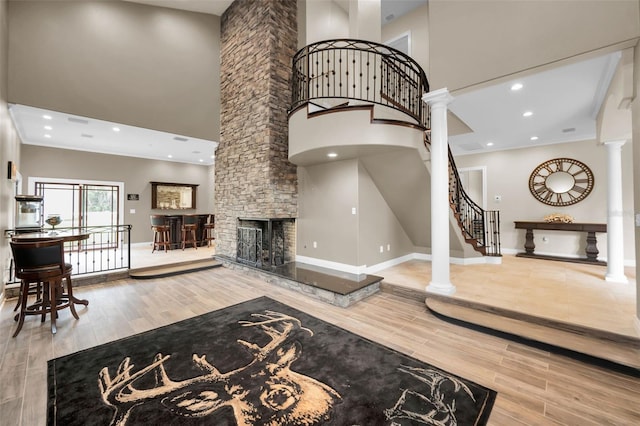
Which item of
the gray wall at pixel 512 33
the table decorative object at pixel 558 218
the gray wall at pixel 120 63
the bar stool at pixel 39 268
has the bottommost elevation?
the bar stool at pixel 39 268

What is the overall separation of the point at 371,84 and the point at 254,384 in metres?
5.64

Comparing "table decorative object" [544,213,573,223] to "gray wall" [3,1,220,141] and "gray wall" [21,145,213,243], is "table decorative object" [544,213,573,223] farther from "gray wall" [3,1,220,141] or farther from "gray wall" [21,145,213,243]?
"gray wall" [21,145,213,243]

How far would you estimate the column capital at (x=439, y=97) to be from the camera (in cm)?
372

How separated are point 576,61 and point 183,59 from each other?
754 centimetres

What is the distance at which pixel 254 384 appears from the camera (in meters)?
2.19

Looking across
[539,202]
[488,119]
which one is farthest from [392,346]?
[539,202]

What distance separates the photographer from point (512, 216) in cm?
712

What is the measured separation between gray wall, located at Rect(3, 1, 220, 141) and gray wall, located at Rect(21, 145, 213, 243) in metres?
3.86

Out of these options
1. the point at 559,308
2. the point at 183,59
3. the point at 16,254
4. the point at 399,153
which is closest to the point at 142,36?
the point at 183,59

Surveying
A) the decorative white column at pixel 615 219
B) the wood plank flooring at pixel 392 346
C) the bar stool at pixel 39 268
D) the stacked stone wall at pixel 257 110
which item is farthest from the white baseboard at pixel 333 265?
the decorative white column at pixel 615 219

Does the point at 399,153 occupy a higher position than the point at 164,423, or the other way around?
the point at 399,153

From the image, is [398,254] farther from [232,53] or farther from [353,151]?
[232,53]

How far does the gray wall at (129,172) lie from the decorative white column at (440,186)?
942cm

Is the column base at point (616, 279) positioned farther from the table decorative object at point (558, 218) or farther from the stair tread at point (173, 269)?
the stair tread at point (173, 269)
